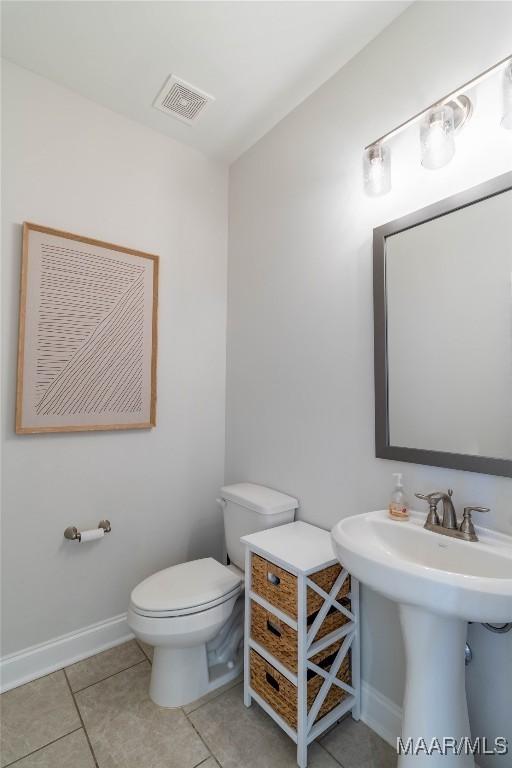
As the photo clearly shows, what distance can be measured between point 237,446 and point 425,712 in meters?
1.41

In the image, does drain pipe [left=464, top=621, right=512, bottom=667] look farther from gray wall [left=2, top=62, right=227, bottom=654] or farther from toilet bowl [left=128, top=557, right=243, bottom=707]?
gray wall [left=2, top=62, right=227, bottom=654]

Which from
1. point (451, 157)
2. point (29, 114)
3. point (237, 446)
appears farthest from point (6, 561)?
point (451, 157)

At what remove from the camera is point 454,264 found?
4.02 ft

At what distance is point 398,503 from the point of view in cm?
127

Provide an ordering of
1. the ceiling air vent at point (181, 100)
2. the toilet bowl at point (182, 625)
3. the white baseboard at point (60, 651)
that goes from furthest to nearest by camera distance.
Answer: the ceiling air vent at point (181, 100) < the white baseboard at point (60, 651) < the toilet bowl at point (182, 625)

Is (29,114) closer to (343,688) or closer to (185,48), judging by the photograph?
(185,48)

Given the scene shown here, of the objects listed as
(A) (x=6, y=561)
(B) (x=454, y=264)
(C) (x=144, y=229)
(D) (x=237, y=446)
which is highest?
(C) (x=144, y=229)

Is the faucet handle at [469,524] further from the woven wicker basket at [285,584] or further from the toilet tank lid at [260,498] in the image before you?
the toilet tank lid at [260,498]

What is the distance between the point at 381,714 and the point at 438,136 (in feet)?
6.53

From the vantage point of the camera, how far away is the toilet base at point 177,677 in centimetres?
146

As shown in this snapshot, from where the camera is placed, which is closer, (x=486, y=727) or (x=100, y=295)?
(x=486, y=727)

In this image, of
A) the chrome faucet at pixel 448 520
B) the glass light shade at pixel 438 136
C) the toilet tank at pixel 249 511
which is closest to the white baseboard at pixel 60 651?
the toilet tank at pixel 249 511

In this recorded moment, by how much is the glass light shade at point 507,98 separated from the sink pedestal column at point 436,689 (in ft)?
4.44

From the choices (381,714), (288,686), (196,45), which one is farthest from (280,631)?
(196,45)
